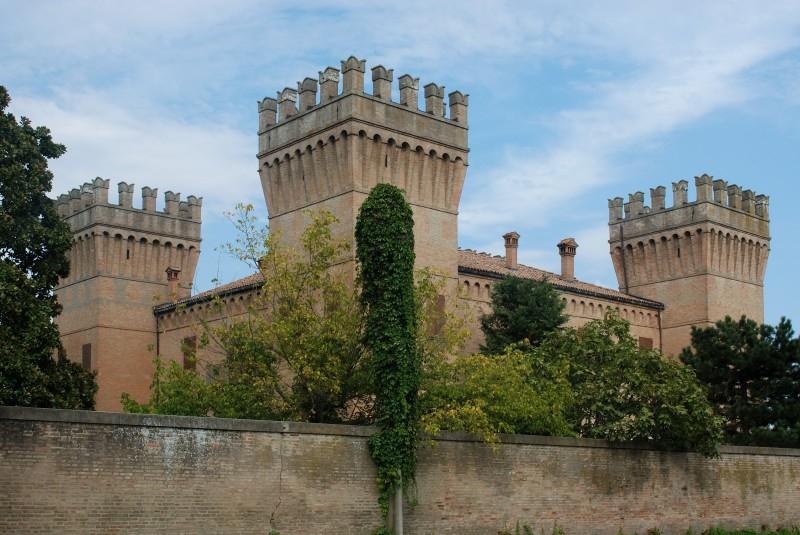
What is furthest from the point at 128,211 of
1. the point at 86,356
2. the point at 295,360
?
the point at 295,360

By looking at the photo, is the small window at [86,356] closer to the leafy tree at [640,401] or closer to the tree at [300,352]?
the tree at [300,352]

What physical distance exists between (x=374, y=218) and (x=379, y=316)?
205 centimetres

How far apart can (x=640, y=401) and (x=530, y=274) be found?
1565cm

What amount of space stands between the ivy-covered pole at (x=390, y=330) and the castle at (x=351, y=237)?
10241mm

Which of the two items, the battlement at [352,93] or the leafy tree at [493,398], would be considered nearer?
the leafy tree at [493,398]

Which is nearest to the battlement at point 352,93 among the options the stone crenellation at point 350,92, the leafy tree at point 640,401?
the stone crenellation at point 350,92

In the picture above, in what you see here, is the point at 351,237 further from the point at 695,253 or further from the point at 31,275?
the point at 695,253

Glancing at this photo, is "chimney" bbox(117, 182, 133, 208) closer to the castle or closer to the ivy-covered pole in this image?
the castle

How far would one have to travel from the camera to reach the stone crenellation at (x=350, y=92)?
1364 inches

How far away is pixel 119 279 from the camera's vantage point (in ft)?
145

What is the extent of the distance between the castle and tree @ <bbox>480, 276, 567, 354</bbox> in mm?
1124

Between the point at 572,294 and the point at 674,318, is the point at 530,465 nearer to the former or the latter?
the point at 572,294

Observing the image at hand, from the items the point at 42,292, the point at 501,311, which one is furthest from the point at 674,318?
the point at 42,292

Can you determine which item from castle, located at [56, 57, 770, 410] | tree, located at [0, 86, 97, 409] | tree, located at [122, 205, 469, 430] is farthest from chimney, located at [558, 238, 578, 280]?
tree, located at [0, 86, 97, 409]
